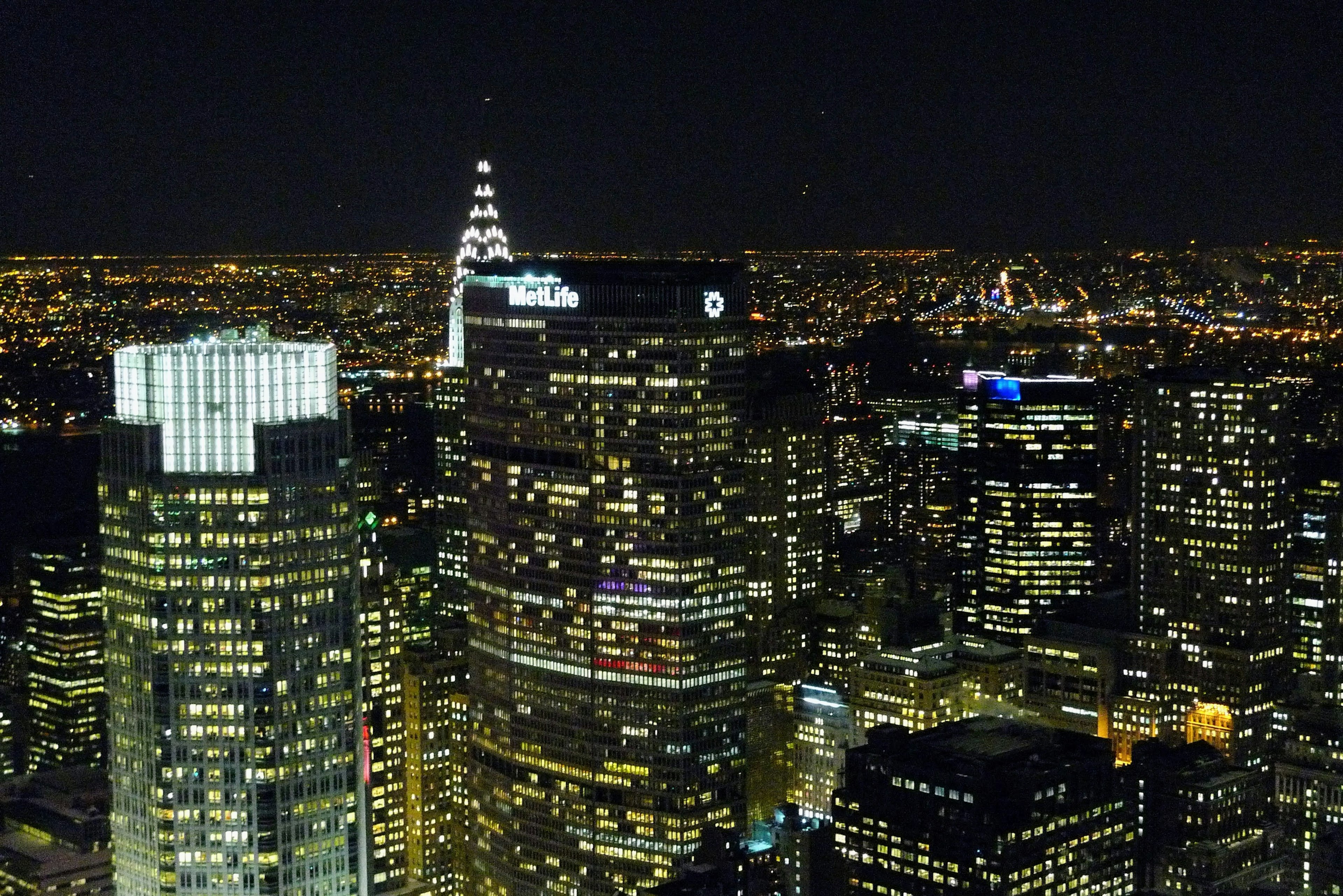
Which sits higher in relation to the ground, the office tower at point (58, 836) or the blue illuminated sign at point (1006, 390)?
the blue illuminated sign at point (1006, 390)

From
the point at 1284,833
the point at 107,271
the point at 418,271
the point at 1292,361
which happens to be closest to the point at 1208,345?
the point at 1292,361

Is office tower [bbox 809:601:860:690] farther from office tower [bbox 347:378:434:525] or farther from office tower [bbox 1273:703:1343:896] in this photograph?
office tower [bbox 1273:703:1343:896]

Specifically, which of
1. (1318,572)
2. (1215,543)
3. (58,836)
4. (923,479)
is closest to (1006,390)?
(923,479)

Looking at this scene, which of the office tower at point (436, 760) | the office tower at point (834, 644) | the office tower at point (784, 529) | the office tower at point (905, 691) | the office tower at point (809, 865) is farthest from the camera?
the office tower at point (834, 644)

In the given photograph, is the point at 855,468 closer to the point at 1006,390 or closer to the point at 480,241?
the point at 1006,390

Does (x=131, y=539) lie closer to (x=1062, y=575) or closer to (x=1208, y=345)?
(x=1208, y=345)

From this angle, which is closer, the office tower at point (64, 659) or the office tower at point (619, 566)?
the office tower at point (619, 566)

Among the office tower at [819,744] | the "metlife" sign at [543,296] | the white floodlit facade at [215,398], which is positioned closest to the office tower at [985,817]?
the office tower at [819,744]

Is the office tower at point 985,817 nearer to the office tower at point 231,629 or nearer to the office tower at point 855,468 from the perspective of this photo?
the office tower at point 231,629
